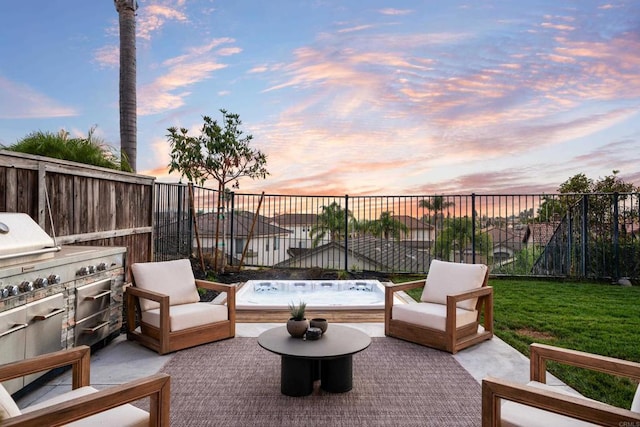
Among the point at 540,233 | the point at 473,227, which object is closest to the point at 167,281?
the point at 473,227

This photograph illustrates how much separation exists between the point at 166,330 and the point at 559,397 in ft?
10.2

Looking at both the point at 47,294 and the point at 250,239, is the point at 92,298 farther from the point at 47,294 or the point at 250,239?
the point at 250,239

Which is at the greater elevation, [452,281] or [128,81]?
[128,81]

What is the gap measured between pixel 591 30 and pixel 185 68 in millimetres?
7072

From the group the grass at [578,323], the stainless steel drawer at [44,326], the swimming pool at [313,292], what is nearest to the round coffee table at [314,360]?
the stainless steel drawer at [44,326]

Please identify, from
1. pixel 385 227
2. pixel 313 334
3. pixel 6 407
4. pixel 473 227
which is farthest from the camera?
pixel 385 227

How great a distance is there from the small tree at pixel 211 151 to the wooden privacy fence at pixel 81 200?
1869 millimetres

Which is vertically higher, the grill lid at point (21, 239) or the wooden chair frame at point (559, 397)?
the grill lid at point (21, 239)

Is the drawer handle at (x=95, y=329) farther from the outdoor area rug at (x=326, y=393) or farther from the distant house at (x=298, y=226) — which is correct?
the distant house at (x=298, y=226)

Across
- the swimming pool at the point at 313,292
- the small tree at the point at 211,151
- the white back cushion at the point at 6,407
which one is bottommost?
the swimming pool at the point at 313,292

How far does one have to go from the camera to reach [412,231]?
334 inches

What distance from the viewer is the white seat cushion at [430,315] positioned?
12.0 ft

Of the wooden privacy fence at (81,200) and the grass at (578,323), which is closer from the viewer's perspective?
the grass at (578,323)

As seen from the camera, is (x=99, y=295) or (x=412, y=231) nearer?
(x=99, y=295)
